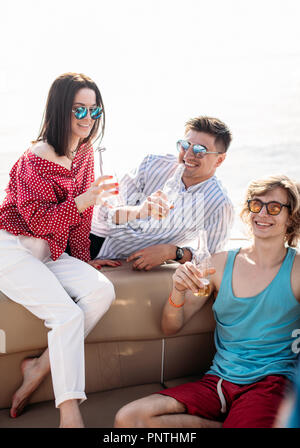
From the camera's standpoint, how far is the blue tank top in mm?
1767

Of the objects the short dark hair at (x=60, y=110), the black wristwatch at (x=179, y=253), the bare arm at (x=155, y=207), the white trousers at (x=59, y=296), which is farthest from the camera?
the black wristwatch at (x=179, y=253)

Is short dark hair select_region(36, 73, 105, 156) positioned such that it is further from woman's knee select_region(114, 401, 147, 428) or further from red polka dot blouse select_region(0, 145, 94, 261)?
woman's knee select_region(114, 401, 147, 428)

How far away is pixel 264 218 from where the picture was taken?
72.7 inches

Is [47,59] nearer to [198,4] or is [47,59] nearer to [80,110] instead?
[198,4]

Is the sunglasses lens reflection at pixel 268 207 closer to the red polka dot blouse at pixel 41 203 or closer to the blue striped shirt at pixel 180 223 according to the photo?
the blue striped shirt at pixel 180 223

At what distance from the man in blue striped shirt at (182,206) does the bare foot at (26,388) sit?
691 mm

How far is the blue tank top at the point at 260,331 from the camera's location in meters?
1.77

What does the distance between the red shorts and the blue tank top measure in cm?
4

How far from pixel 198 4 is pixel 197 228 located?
815 centimetres

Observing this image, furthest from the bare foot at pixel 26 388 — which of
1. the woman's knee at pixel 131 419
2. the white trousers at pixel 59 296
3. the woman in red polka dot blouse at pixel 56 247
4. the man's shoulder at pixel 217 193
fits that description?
the man's shoulder at pixel 217 193

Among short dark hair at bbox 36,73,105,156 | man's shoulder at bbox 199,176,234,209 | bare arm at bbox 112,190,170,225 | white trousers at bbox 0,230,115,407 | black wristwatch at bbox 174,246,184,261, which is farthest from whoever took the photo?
man's shoulder at bbox 199,176,234,209

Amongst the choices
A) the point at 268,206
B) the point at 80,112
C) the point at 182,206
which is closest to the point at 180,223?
the point at 182,206

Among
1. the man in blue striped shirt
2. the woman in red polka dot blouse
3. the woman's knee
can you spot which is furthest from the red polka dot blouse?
the woman's knee

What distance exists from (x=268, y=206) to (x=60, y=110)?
3.13 feet
